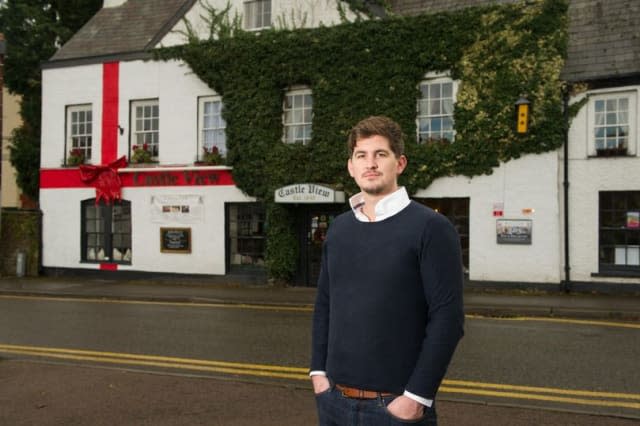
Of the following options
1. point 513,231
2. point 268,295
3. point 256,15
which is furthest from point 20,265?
point 513,231

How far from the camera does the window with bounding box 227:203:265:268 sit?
56.0ft

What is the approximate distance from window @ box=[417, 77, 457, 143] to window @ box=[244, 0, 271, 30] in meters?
5.05

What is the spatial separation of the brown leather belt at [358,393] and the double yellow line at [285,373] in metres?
3.66

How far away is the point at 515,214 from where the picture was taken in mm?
14508

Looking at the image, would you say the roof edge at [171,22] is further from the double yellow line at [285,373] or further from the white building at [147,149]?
the double yellow line at [285,373]

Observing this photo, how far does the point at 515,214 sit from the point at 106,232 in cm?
1224

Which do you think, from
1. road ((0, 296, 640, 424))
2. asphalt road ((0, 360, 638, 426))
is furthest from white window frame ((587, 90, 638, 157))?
asphalt road ((0, 360, 638, 426))

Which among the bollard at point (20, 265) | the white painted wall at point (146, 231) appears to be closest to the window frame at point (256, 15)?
the white painted wall at point (146, 231)

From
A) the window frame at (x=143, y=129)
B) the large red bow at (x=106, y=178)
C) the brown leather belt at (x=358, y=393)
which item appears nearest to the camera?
the brown leather belt at (x=358, y=393)

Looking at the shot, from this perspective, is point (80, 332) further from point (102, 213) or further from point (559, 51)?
point (559, 51)

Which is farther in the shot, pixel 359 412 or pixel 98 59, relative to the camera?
pixel 98 59

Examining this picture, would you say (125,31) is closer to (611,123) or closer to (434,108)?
(434,108)

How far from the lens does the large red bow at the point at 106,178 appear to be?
60.4ft

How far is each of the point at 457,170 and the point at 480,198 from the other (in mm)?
888
